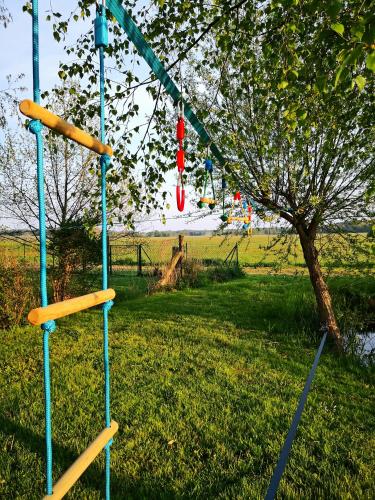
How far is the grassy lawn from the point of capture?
309cm

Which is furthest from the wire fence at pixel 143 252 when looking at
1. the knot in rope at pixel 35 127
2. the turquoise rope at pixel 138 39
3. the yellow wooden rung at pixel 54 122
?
the knot in rope at pixel 35 127

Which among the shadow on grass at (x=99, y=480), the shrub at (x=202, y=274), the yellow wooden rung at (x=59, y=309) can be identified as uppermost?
the yellow wooden rung at (x=59, y=309)

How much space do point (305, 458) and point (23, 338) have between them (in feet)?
18.3

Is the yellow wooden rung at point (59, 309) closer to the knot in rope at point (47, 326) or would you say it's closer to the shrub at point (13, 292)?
the knot in rope at point (47, 326)

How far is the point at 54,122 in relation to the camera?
1770mm

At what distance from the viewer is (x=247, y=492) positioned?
292 centimetres

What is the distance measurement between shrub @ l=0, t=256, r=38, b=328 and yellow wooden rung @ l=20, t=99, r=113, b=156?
6104mm

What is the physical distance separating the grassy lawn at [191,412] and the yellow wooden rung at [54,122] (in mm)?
2624

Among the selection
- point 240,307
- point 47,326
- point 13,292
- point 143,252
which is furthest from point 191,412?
point 143,252

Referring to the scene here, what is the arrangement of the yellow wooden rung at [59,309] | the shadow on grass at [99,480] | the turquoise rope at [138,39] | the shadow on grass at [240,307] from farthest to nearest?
the shadow on grass at [240,307]
the shadow on grass at [99,480]
the turquoise rope at [138,39]
the yellow wooden rung at [59,309]

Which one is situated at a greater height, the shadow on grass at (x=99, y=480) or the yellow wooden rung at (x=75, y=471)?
the yellow wooden rung at (x=75, y=471)

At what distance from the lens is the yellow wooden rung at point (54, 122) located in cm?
158

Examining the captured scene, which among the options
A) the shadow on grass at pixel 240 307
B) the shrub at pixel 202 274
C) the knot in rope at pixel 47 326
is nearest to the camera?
the knot in rope at pixel 47 326

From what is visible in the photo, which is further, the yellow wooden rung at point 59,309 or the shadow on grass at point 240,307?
the shadow on grass at point 240,307
